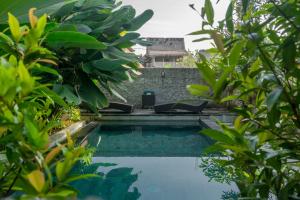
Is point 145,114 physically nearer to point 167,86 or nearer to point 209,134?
point 167,86

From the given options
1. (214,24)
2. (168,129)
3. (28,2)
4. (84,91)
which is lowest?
(168,129)

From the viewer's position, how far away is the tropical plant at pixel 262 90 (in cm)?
75

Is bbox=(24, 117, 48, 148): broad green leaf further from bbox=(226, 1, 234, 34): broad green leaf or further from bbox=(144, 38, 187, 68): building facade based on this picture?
bbox=(144, 38, 187, 68): building facade

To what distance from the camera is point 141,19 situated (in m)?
5.46

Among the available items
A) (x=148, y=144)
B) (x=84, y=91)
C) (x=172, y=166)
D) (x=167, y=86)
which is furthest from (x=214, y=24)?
(x=167, y=86)

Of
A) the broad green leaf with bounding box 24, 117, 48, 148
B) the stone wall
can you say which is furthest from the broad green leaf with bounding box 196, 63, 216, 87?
the stone wall

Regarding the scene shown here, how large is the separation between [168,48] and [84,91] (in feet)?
93.9

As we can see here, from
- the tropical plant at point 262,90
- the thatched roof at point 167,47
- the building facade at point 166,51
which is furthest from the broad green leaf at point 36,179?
the thatched roof at point 167,47

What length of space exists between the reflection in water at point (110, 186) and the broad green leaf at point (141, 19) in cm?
254

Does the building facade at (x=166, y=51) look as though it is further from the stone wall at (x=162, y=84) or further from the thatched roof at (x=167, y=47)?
the stone wall at (x=162, y=84)

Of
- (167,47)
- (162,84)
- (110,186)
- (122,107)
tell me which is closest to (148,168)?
(110,186)

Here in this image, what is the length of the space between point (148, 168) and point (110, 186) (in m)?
1.11

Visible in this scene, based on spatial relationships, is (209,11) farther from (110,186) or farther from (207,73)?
(110,186)

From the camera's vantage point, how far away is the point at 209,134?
2.58 feet
